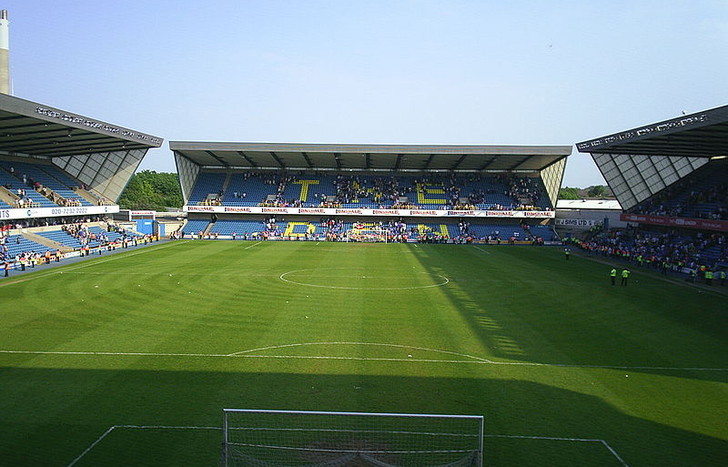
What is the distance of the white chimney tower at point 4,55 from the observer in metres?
47.5

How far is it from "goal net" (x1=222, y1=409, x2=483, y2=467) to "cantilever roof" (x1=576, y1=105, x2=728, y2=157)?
26.3 meters

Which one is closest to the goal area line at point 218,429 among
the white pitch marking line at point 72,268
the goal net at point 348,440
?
the goal net at point 348,440

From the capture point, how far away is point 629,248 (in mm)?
46406

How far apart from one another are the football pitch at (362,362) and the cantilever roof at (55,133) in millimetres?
10491

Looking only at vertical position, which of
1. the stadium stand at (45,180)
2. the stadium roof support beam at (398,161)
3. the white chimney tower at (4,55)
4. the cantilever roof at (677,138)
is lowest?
the stadium stand at (45,180)

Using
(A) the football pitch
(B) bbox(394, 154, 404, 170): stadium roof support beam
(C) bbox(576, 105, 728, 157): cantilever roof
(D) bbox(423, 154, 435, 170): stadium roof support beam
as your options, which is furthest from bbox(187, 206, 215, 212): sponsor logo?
(C) bbox(576, 105, 728, 157): cantilever roof

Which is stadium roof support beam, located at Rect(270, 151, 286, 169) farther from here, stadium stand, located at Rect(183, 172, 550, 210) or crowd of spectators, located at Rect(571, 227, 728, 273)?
crowd of spectators, located at Rect(571, 227, 728, 273)

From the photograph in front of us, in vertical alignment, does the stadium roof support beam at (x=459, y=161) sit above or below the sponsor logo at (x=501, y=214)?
above

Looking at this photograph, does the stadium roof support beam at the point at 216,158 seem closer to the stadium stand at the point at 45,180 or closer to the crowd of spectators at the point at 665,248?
the stadium stand at the point at 45,180

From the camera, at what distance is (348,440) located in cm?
1082

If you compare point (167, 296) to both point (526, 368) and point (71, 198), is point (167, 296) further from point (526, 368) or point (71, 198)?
point (71, 198)

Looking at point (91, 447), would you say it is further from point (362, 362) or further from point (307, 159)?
point (307, 159)

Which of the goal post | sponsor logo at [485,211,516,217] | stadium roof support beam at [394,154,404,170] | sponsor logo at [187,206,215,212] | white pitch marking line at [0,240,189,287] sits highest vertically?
stadium roof support beam at [394,154,404,170]

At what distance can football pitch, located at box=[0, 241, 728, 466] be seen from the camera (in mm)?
10828
